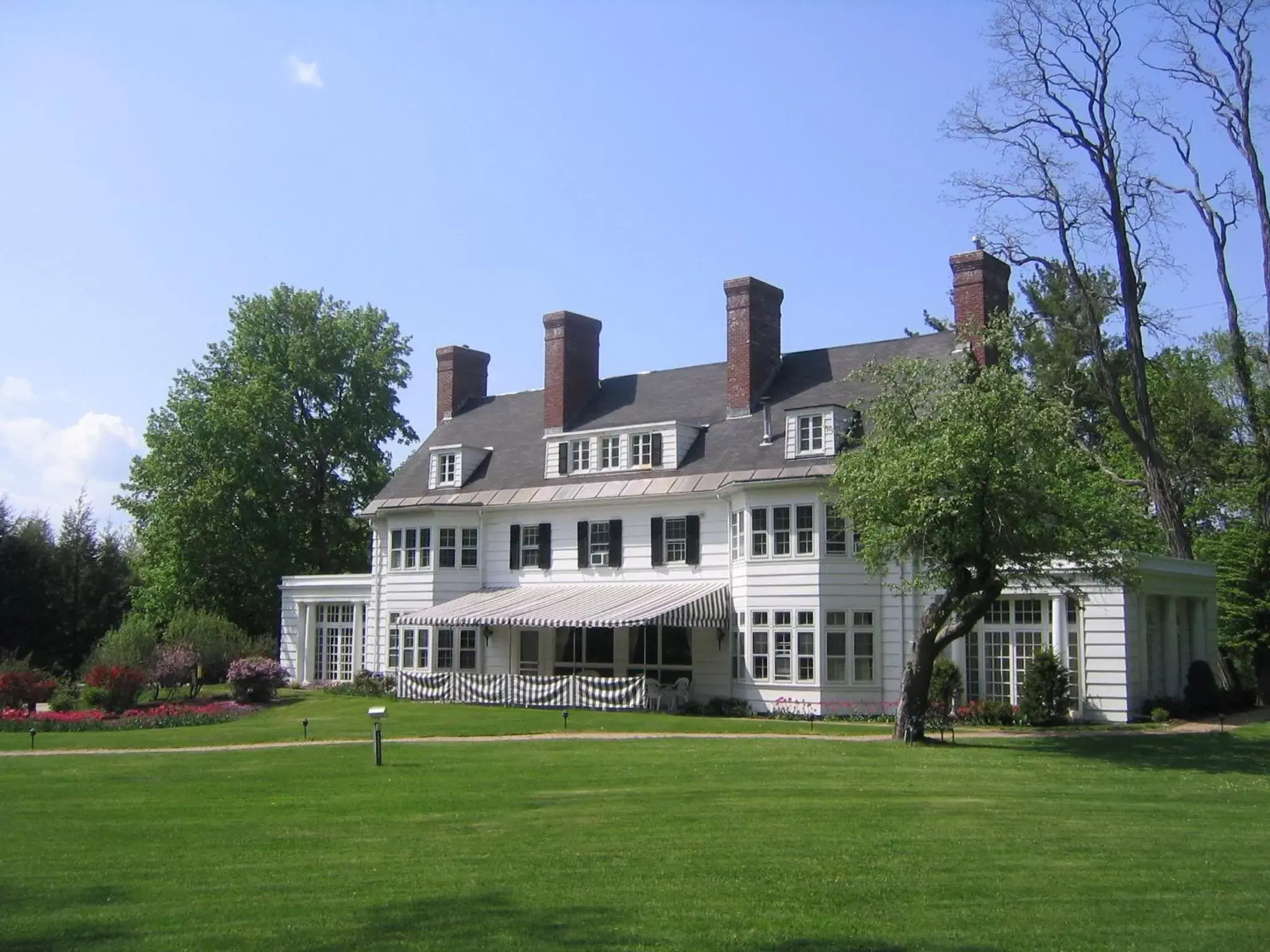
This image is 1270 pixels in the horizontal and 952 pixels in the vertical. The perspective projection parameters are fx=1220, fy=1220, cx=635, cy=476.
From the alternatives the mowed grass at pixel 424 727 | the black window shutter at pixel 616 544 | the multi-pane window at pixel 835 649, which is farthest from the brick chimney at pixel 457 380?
the multi-pane window at pixel 835 649

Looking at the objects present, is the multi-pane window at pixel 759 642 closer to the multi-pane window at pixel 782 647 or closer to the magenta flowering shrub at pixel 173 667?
the multi-pane window at pixel 782 647

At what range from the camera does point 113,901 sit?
9781 mm

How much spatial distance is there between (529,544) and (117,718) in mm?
11744

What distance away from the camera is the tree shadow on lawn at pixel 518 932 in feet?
28.0

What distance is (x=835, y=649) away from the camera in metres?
28.0

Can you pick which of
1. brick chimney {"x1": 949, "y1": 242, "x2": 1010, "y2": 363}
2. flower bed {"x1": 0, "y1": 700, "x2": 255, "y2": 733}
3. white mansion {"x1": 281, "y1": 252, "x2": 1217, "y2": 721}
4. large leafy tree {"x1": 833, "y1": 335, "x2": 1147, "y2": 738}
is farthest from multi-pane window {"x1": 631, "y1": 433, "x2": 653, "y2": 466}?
flower bed {"x1": 0, "y1": 700, "x2": 255, "y2": 733}

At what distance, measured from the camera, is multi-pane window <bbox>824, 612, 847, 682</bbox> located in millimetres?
27906

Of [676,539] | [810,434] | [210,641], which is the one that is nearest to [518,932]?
[810,434]

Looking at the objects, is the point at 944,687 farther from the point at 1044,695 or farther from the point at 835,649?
the point at 835,649

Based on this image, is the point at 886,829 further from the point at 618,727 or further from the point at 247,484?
the point at 247,484

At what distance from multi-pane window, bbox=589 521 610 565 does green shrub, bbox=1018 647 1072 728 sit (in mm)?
11674

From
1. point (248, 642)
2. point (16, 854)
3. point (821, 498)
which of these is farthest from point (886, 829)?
point (248, 642)

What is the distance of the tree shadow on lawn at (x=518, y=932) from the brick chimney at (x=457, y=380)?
1255 inches

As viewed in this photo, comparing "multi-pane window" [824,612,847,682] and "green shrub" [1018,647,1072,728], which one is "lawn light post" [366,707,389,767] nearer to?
"multi-pane window" [824,612,847,682]
